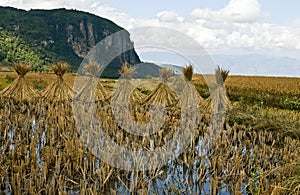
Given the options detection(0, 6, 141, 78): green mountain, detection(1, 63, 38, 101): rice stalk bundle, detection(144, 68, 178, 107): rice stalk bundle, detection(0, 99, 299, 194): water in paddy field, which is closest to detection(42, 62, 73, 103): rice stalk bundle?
detection(1, 63, 38, 101): rice stalk bundle

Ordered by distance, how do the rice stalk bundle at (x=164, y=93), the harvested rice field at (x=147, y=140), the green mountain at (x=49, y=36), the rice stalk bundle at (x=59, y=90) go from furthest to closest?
1. the green mountain at (x=49, y=36)
2. the rice stalk bundle at (x=59, y=90)
3. the rice stalk bundle at (x=164, y=93)
4. the harvested rice field at (x=147, y=140)

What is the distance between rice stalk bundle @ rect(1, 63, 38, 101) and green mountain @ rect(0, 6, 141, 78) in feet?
107

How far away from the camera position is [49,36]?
2982 inches

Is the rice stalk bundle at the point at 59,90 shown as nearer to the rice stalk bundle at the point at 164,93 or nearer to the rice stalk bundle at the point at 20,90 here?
the rice stalk bundle at the point at 20,90

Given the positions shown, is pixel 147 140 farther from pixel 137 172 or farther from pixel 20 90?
pixel 20 90

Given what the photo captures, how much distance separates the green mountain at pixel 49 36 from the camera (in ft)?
180

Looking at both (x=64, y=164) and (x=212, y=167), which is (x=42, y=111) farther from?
(x=212, y=167)

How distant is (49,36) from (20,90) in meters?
64.6

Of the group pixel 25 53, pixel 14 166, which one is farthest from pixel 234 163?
pixel 25 53

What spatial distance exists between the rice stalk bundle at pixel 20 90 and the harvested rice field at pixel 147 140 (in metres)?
0.04

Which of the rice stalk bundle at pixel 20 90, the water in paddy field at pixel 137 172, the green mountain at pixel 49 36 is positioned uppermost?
the green mountain at pixel 49 36

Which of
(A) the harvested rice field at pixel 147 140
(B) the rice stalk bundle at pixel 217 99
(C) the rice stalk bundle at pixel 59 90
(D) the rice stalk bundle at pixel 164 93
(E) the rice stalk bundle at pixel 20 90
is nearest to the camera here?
(A) the harvested rice field at pixel 147 140

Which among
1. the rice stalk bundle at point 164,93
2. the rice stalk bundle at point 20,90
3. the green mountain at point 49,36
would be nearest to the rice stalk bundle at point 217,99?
the rice stalk bundle at point 164,93

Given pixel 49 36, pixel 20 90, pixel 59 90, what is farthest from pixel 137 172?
pixel 49 36
